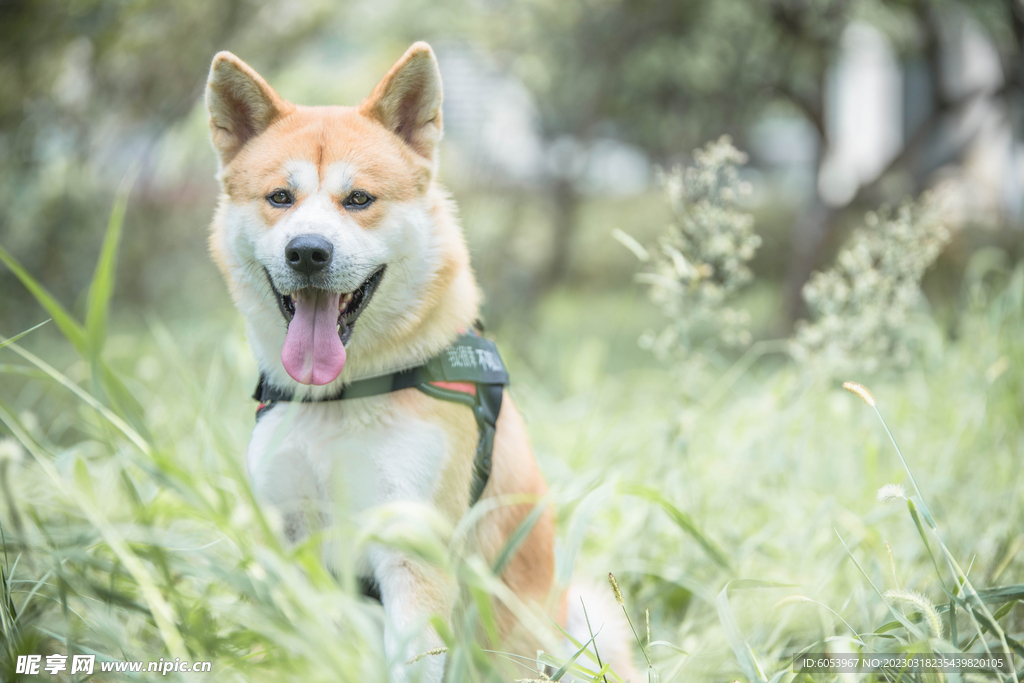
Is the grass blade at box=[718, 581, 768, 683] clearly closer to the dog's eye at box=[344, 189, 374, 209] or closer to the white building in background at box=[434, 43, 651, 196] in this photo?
the dog's eye at box=[344, 189, 374, 209]

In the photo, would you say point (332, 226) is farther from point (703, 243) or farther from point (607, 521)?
point (607, 521)

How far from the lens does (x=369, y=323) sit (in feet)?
5.79

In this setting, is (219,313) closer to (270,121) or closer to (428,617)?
(270,121)

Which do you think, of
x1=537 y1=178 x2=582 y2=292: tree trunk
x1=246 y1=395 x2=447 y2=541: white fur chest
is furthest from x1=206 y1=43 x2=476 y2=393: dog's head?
x1=537 y1=178 x2=582 y2=292: tree trunk

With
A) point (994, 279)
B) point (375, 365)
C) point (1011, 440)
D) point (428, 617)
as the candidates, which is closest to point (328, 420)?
point (375, 365)

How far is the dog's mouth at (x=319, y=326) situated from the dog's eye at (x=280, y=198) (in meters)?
0.21

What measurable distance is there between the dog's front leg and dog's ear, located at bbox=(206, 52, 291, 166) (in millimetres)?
1184

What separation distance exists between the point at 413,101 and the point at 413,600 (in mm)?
1301

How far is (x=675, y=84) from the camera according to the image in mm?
6684

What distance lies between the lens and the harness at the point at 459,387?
1.71m

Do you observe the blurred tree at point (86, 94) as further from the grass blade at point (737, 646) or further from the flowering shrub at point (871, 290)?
the grass blade at point (737, 646)

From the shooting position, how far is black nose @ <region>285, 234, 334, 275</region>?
159cm

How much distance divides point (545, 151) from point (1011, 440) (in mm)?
4290

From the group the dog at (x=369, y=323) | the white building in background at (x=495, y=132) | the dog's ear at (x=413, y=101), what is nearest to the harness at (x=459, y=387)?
the dog at (x=369, y=323)
